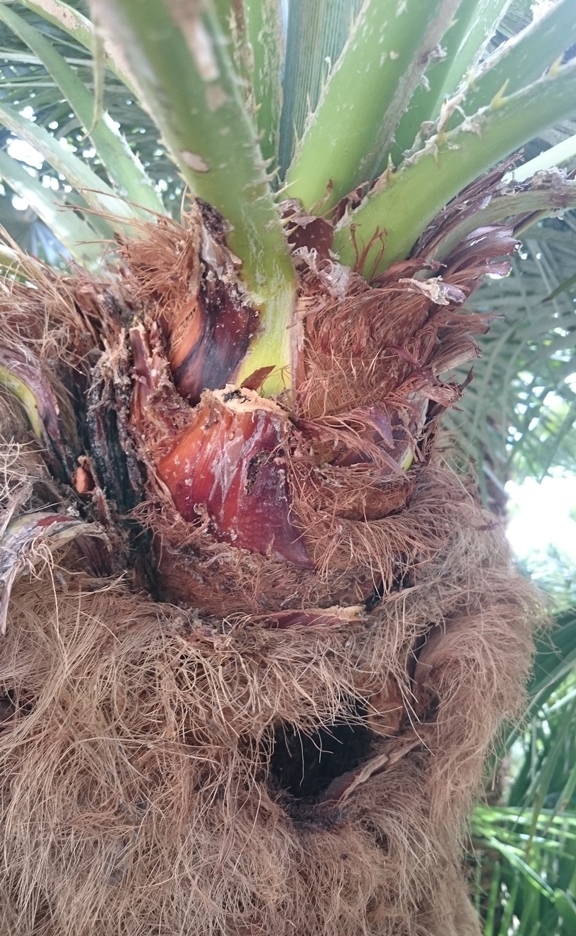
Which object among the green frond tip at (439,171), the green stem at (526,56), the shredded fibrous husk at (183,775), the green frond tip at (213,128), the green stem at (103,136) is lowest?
the shredded fibrous husk at (183,775)

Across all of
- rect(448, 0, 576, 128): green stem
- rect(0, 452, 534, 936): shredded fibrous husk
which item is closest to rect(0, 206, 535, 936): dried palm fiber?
rect(0, 452, 534, 936): shredded fibrous husk

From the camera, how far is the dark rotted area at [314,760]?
609mm

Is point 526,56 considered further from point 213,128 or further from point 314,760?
point 314,760

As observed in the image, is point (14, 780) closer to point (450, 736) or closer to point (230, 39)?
point (450, 736)

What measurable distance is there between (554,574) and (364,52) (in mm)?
967

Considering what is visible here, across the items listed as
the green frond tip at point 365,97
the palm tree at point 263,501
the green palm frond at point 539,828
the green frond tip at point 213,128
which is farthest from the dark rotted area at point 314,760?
the green frond tip at point 365,97

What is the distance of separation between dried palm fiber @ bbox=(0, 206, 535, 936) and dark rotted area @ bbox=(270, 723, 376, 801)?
21 mm

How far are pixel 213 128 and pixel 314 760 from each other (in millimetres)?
560

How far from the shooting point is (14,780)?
0.50 meters

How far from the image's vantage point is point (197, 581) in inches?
21.0

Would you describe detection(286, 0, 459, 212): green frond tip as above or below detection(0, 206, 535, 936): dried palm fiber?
above

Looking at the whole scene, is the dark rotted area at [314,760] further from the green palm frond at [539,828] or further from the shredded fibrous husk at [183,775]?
the green palm frond at [539,828]

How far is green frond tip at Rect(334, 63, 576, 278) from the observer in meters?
0.37

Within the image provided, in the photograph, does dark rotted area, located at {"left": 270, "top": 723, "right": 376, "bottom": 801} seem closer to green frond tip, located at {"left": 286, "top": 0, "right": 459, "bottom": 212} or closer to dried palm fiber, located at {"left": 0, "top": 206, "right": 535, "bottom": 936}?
dried palm fiber, located at {"left": 0, "top": 206, "right": 535, "bottom": 936}
